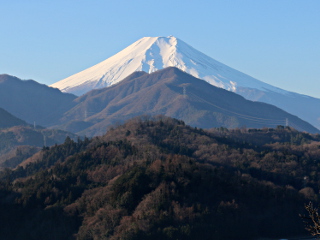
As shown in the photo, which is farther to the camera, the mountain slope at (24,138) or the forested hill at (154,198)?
the mountain slope at (24,138)

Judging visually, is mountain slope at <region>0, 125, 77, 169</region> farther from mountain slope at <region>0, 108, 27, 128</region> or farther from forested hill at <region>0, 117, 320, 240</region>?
forested hill at <region>0, 117, 320, 240</region>

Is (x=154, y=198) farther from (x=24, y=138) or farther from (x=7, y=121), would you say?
(x=7, y=121)

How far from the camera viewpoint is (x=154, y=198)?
177 ft

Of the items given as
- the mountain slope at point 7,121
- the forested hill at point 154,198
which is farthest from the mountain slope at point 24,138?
the forested hill at point 154,198

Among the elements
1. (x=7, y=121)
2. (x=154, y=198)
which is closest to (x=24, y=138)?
(x=7, y=121)

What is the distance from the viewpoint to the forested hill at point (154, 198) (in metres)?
50.5

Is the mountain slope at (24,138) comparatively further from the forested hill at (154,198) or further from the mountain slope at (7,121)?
the forested hill at (154,198)

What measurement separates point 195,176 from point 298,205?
9704 millimetres

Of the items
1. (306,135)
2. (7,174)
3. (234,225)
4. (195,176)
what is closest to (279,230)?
(234,225)

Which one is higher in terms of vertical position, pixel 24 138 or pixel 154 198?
pixel 154 198

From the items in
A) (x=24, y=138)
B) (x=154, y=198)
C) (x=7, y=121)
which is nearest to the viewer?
(x=154, y=198)

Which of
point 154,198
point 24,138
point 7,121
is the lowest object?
point 24,138

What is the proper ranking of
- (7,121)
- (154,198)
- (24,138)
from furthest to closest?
(7,121)
(24,138)
(154,198)

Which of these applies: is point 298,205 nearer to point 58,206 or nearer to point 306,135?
point 58,206
